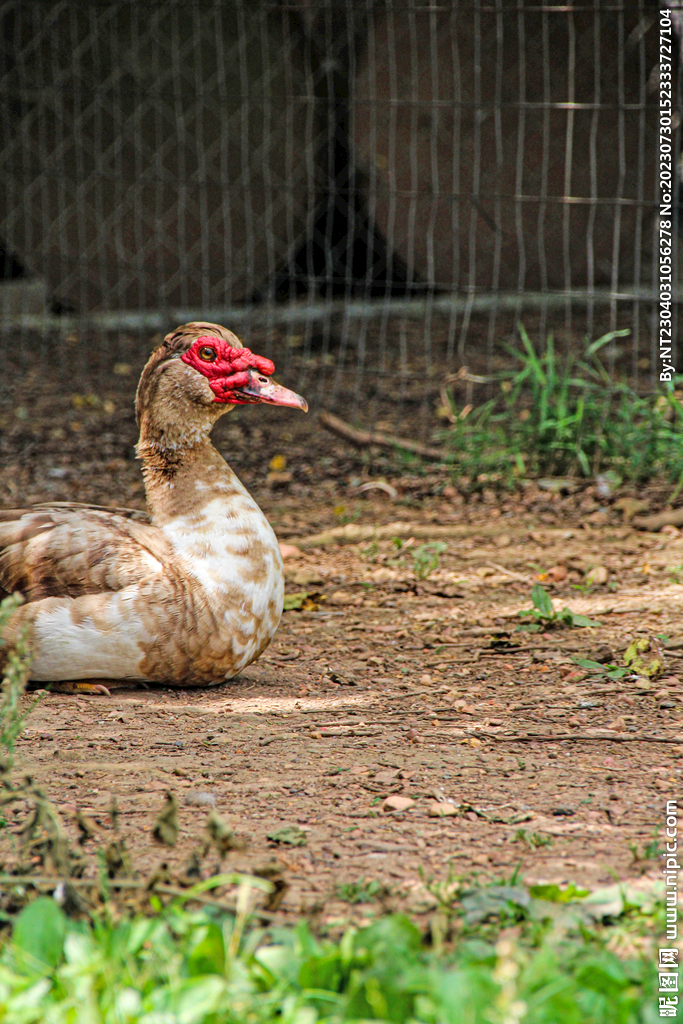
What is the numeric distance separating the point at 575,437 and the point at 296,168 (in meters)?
3.16

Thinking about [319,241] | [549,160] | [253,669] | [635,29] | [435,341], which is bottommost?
[253,669]

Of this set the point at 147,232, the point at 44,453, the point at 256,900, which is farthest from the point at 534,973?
the point at 147,232

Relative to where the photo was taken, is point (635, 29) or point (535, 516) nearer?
point (535, 516)

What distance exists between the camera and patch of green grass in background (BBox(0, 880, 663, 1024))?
1.36m

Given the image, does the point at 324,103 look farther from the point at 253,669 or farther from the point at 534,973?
the point at 534,973

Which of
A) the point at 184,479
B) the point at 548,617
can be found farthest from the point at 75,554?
the point at 548,617

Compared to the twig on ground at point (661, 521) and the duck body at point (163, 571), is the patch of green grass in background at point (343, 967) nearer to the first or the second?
the duck body at point (163, 571)

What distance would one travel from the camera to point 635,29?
6062 mm

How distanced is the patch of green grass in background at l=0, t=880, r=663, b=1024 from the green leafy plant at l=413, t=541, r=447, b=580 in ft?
7.02

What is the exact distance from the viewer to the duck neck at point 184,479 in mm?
2900

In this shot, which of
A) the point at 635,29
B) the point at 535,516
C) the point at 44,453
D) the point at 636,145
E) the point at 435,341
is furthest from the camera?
the point at 435,341

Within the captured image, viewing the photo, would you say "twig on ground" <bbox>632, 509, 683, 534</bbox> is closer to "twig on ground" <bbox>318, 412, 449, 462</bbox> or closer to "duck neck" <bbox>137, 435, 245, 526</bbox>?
"twig on ground" <bbox>318, 412, 449, 462</bbox>

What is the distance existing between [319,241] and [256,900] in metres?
5.98

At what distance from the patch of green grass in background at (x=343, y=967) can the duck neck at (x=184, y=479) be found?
4.64 feet
